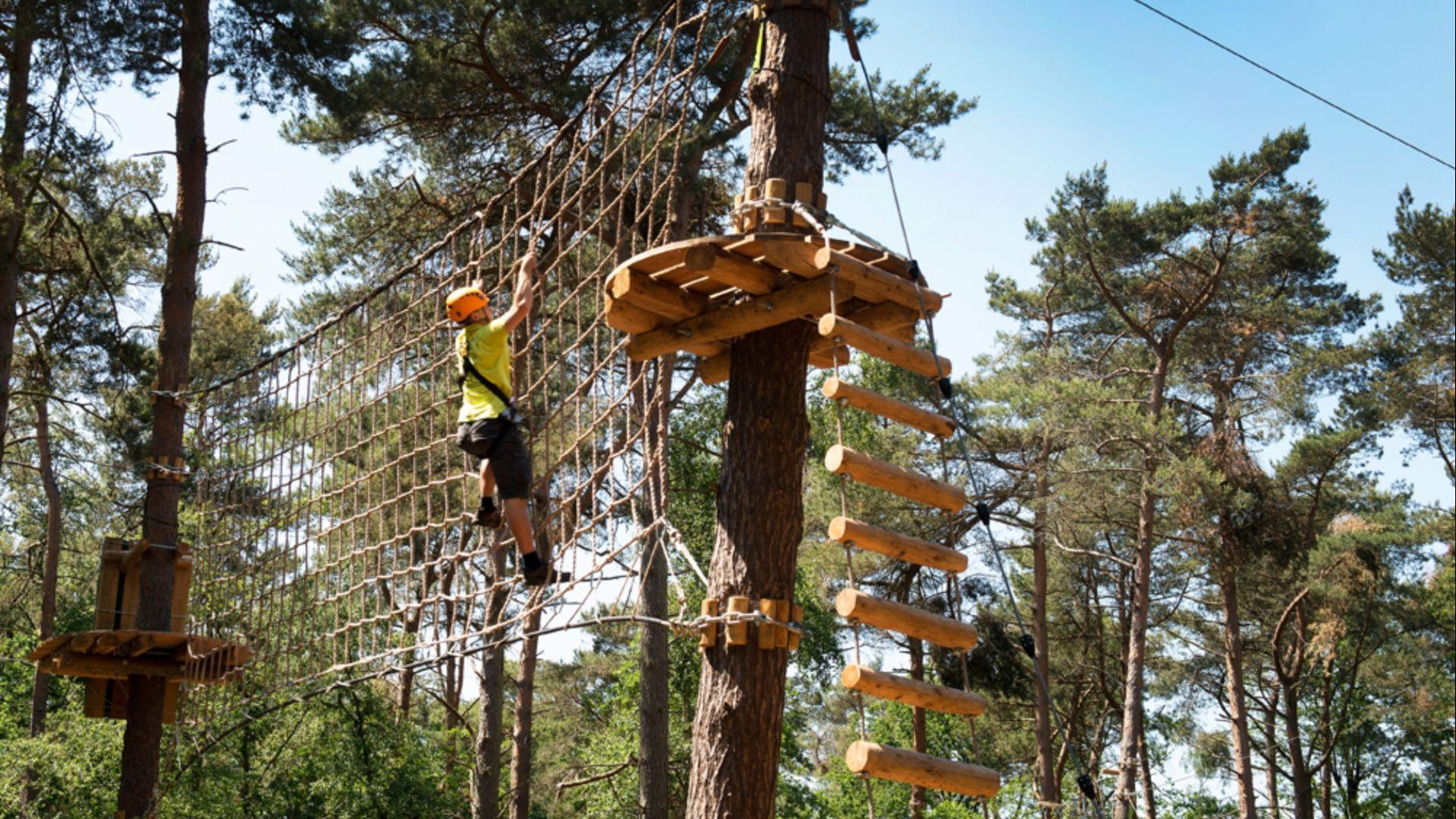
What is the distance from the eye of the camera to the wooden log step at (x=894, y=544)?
3.67 m

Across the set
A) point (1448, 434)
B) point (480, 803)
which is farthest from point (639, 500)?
point (1448, 434)

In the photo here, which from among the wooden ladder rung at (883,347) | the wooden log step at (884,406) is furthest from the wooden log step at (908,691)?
the wooden ladder rung at (883,347)

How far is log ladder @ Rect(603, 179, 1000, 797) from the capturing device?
3686mm

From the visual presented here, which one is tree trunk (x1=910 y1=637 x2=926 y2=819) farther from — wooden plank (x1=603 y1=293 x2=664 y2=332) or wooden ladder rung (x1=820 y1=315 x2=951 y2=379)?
wooden ladder rung (x1=820 y1=315 x2=951 y2=379)

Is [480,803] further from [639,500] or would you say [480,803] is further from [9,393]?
[9,393]

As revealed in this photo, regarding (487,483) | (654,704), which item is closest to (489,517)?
(487,483)

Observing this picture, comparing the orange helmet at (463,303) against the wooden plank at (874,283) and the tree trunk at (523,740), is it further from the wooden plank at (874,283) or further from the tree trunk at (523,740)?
the tree trunk at (523,740)

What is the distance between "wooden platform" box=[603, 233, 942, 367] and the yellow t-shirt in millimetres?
440

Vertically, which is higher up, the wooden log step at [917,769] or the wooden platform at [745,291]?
the wooden platform at [745,291]

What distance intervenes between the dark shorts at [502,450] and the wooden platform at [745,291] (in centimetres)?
51

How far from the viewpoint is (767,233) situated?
12.9 feet

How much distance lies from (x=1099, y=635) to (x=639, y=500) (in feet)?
28.2

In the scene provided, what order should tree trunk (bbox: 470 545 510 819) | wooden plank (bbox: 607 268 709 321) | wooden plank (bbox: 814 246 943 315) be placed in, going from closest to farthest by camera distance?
wooden plank (bbox: 814 246 943 315) → wooden plank (bbox: 607 268 709 321) → tree trunk (bbox: 470 545 510 819)

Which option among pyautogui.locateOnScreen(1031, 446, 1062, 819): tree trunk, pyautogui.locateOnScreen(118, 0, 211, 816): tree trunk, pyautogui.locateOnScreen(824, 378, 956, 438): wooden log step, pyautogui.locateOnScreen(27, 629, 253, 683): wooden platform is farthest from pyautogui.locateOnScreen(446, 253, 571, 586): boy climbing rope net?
pyautogui.locateOnScreen(1031, 446, 1062, 819): tree trunk
